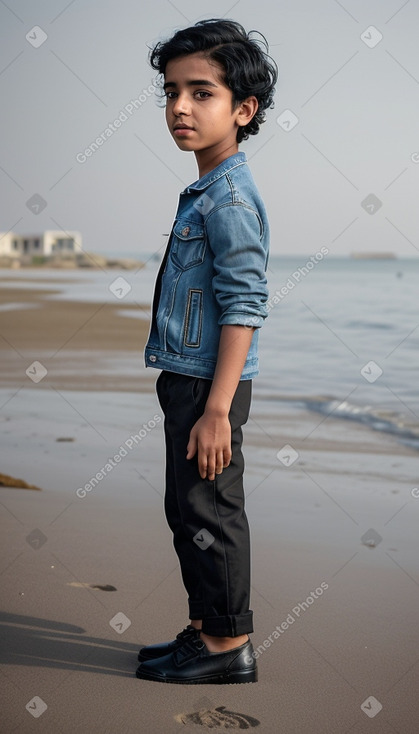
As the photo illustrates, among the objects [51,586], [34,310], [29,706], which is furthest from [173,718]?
[34,310]

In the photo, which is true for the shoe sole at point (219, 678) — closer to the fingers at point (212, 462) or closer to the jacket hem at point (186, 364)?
the fingers at point (212, 462)

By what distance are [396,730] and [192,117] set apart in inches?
58.8

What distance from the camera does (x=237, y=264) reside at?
7.18 ft

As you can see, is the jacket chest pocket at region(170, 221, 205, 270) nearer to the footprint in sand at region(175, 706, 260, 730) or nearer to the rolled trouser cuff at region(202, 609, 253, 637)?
the rolled trouser cuff at region(202, 609, 253, 637)

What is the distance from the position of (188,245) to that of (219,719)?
1.11 metres

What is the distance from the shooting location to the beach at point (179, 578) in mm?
2143

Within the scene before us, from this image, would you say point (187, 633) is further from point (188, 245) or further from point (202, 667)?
point (188, 245)

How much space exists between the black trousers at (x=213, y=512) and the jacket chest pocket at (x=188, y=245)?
282mm

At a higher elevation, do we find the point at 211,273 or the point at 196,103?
the point at 196,103

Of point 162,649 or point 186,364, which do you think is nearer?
point 186,364

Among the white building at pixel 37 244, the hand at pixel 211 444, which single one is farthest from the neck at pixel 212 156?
the white building at pixel 37 244

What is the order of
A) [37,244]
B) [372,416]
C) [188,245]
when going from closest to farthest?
1. [188,245]
2. [372,416]
3. [37,244]

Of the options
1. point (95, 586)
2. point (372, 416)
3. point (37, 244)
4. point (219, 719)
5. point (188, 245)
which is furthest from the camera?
point (37, 244)

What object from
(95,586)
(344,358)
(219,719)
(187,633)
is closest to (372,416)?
(344,358)
